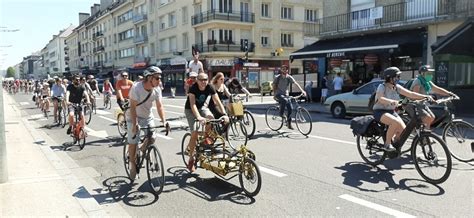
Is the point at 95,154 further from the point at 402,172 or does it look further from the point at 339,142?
the point at 402,172

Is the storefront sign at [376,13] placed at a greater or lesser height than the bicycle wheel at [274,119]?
greater

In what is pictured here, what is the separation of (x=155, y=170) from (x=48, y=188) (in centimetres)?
148

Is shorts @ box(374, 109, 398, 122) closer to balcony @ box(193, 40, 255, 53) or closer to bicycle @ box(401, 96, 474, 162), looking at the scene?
bicycle @ box(401, 96, 474, 162)

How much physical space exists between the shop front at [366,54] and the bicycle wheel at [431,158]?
38.3 ft

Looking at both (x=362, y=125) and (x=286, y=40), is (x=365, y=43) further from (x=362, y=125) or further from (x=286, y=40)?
(x=286, y=40)

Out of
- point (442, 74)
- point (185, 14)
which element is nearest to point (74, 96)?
point (442, 74)

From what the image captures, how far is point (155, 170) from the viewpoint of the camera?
5484 mm

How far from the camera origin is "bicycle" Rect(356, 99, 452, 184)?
5590 mm

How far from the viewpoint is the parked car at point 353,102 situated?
14070 millimetres

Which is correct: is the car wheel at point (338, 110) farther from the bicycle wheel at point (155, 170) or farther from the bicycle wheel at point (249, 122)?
the bicycle wheel at point (155, 170)

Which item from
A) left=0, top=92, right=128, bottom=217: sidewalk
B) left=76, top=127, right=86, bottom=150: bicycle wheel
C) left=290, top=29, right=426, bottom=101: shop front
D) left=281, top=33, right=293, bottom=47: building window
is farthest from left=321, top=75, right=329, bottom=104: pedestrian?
left=281, top=33, right=293, bottom=47: building window

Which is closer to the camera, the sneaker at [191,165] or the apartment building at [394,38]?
the sneaker at [191,165]

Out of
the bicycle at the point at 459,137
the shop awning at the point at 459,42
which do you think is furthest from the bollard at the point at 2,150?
the shop awning at the point at 459,42

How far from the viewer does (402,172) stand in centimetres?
630
